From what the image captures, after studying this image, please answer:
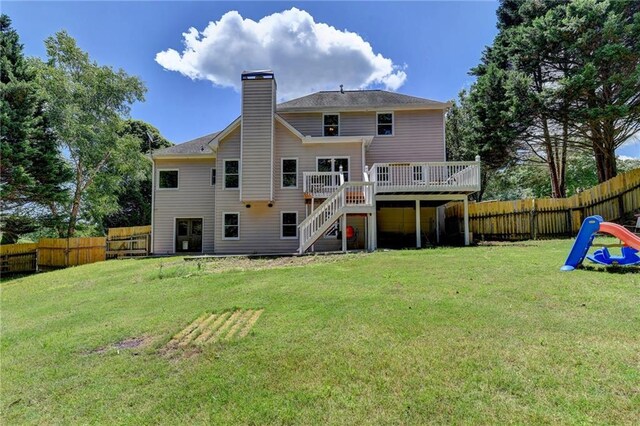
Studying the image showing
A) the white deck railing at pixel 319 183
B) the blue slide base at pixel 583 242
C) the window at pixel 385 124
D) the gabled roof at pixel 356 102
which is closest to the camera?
the blue slide base at pixel 583 242

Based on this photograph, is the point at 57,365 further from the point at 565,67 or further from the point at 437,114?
the point at 565,67

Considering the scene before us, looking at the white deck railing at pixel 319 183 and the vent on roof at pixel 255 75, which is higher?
the vent on roof at pixel 255 75

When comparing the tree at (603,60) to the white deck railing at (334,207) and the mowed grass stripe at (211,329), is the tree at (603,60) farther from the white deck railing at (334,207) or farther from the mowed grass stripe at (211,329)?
the mowed grass stripe at (211,329)

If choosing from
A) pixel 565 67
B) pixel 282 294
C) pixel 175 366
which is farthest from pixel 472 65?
pixel 175 366

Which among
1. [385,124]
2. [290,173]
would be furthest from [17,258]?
[385,124]

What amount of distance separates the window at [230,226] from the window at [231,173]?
56.7 inches

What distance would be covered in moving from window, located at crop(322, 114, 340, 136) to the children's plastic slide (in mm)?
12702

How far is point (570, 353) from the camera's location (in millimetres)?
3393

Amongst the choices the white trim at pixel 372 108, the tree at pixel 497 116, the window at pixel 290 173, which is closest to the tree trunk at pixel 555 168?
the tree at pixel 497 116

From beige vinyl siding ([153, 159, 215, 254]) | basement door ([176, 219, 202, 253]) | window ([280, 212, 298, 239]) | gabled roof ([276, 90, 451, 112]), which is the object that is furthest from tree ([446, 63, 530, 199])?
basement door ([176, 219, 202, 253])

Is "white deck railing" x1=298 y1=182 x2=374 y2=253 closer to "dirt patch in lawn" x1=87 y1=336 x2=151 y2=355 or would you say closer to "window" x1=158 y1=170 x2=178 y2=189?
"dirt patch in lawn" x1=87 y1=336 x2=151 y2=355

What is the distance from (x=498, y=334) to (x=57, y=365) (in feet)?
17.8

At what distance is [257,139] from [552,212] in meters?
13.8

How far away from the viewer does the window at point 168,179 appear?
18.2 metres
